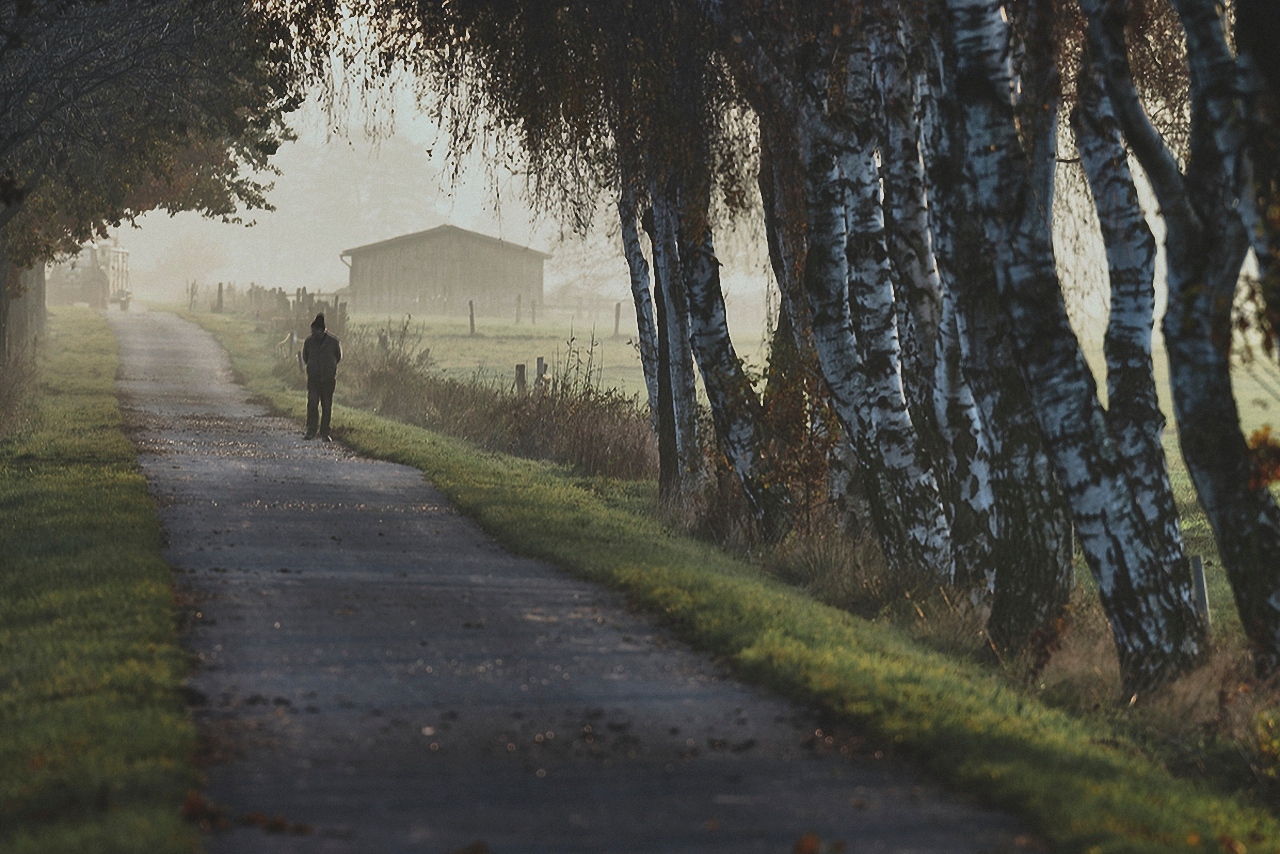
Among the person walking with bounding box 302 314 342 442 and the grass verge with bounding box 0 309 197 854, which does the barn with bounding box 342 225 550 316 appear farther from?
the grass verge with bounding box 0 309 197 854

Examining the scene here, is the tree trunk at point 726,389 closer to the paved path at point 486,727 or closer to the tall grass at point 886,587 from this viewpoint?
the tall grass at point 886,587

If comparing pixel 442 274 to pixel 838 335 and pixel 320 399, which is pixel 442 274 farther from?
pixel 838 335

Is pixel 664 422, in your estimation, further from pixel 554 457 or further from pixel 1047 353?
pixel 1047 353

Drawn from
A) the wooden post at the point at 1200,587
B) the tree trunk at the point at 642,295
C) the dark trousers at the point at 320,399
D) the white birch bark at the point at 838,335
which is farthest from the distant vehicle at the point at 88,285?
the wooden post at the point at 1200,587

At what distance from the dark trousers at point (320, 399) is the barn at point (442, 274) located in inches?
2162

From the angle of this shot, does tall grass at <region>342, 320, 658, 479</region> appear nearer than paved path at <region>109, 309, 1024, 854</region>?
No

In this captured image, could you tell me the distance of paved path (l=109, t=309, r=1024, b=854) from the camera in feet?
19.2

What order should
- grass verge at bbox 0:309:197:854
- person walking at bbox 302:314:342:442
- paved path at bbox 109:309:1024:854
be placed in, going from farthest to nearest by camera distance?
person walking at bbox 302:314:342:442 < paved path at bbox 109:309:1024:854 < grass verge at bbox 0:309:197:854

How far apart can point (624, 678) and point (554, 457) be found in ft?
46.9

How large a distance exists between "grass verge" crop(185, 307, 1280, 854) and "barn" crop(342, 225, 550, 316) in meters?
64.6

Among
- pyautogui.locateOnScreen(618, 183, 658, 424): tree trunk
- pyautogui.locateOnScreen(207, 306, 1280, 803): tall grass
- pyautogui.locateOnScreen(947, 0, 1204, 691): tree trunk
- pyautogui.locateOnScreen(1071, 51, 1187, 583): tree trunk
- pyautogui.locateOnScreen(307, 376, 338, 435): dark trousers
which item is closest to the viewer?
pyautogui.locateOnScreen(207, 306, 1280, 803): tall grass

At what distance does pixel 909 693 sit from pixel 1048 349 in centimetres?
243

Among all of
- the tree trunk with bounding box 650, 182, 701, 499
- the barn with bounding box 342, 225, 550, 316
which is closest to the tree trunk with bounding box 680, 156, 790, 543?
the tree trunk with bounding box 650, 182, 701, 499

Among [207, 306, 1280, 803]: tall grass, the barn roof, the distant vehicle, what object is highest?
the barn roof
